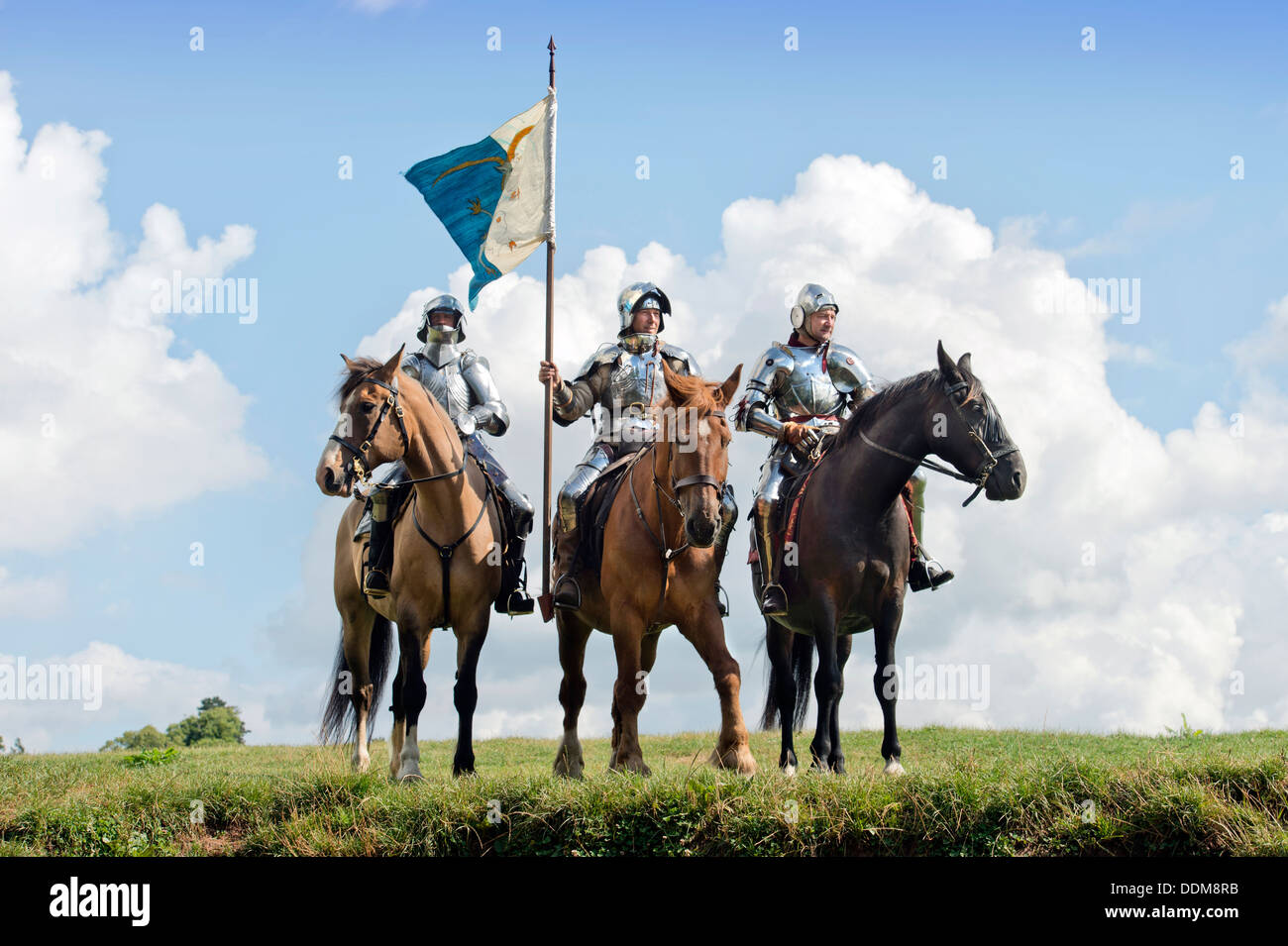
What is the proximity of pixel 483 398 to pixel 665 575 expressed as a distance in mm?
3467

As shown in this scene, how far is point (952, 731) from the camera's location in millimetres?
18375

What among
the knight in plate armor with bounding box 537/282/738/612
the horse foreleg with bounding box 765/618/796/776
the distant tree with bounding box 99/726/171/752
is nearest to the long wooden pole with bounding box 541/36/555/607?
the knight in plate armor with bounding box 537/282/738/612

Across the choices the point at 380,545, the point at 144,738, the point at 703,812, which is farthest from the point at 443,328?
the point at 144,738

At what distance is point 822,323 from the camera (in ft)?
43.0

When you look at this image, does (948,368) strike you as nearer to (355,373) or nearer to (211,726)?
(355,373)

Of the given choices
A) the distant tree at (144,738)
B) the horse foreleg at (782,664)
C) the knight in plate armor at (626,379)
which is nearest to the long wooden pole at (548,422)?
the knight in plate armor at (626,379)

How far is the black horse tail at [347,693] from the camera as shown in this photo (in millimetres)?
15211

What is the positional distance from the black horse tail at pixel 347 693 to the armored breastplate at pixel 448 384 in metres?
3.22

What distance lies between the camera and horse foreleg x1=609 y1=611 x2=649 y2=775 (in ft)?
35.8

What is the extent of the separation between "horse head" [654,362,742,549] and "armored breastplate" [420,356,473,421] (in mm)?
3442

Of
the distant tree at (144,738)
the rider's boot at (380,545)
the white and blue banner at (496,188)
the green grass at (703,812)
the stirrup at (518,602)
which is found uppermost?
the white and blue banner at (496,188)

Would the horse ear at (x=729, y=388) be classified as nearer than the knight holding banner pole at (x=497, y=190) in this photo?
Yes

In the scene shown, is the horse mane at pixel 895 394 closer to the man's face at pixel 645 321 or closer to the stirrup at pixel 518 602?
the man's face at pixel 645 321

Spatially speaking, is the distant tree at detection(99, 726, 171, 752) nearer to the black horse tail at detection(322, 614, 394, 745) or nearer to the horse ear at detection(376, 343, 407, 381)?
the black horse tail at detection(322, 614, 394, 745)
